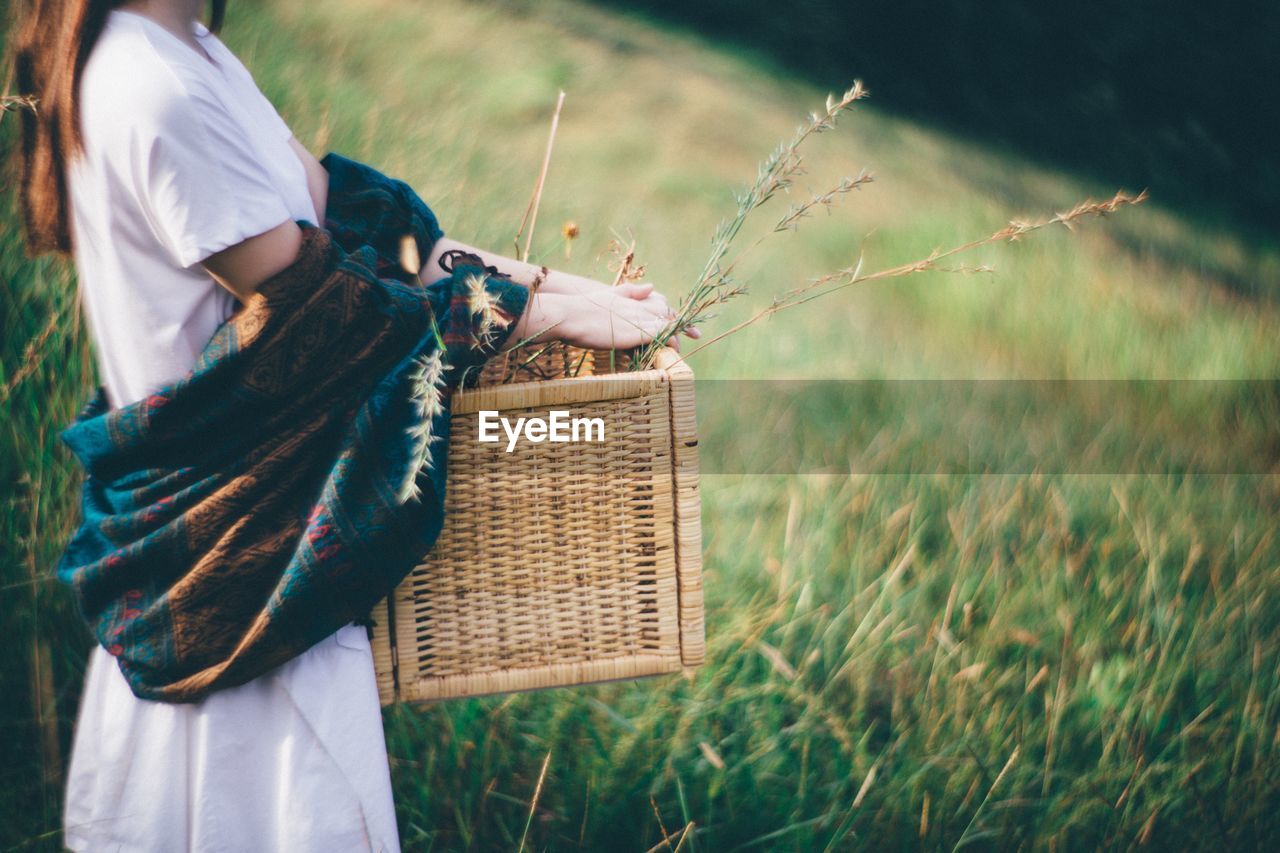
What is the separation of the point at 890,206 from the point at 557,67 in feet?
5.47

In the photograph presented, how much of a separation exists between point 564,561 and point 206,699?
1.60 feet

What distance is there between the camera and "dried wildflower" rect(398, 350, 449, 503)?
4.13ft

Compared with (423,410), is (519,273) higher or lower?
higher

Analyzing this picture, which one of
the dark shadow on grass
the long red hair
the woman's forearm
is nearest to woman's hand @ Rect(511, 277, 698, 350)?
the woman's forearm

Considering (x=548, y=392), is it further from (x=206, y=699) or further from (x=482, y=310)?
(x=206, y=699)

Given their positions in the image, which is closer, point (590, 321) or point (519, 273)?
point (590, 321)

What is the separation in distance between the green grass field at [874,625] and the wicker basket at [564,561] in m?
0.62

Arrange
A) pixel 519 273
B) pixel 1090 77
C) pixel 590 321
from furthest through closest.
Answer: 1. pixel 1090 77
2. pixel 519 273
3. pixel 590 321

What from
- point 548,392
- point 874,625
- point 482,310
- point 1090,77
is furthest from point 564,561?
point 1090,77

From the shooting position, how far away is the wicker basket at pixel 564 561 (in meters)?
1.38

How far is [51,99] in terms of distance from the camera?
129cm

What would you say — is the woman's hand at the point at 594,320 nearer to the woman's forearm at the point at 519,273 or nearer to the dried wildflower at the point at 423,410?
the woman's forearm at the point at 519,273

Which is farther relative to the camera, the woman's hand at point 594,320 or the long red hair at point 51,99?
the woman's hand at point 594,320

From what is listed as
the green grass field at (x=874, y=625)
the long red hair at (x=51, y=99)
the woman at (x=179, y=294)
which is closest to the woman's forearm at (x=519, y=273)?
the woman at (x=179, y=294)
